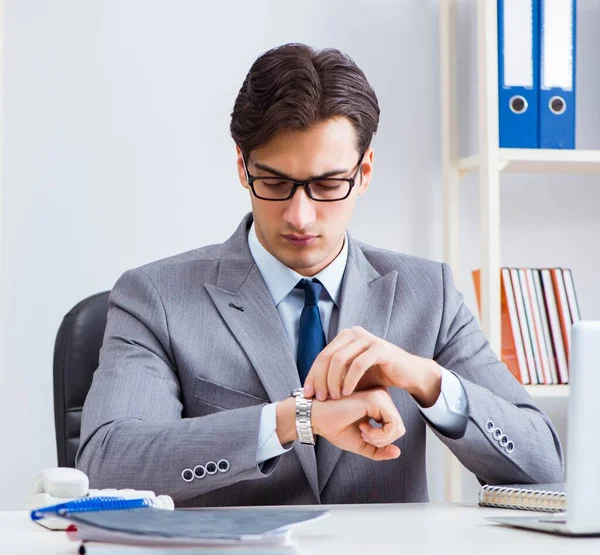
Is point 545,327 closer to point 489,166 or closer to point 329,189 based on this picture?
point 489,166

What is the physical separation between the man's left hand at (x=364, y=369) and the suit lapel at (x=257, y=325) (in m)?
0.22

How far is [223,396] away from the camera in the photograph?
1.61m

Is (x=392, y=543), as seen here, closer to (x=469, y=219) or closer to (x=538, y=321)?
(x=538, y=321)

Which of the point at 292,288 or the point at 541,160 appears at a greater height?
the point at 541,160

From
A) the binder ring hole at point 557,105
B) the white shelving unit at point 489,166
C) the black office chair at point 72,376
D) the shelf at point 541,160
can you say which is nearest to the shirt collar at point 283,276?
the black office chair at point 72,376

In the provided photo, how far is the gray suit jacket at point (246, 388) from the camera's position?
140cm

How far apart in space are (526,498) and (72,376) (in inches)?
35.9

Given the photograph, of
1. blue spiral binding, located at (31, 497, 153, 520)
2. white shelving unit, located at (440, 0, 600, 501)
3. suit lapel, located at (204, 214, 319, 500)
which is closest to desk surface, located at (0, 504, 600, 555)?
blue spiral binding, located at (31, 497, 153, 520)

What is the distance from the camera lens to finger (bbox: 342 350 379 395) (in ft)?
4.13

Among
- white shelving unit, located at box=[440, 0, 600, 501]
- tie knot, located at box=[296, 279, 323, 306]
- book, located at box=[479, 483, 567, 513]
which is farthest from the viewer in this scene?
white shelving unit, located at box=[440, 0, 600, 501]

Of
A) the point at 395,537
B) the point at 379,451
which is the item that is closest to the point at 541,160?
the point at 379,451

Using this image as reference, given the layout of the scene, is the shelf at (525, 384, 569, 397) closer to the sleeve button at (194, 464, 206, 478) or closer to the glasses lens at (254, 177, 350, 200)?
the glasses lens at (254, 177, 350, 200)

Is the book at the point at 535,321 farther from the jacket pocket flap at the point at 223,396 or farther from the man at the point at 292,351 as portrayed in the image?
the jacket pocket flap at the point at 223,396

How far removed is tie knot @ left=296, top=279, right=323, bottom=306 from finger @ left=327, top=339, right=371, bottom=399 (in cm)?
39
